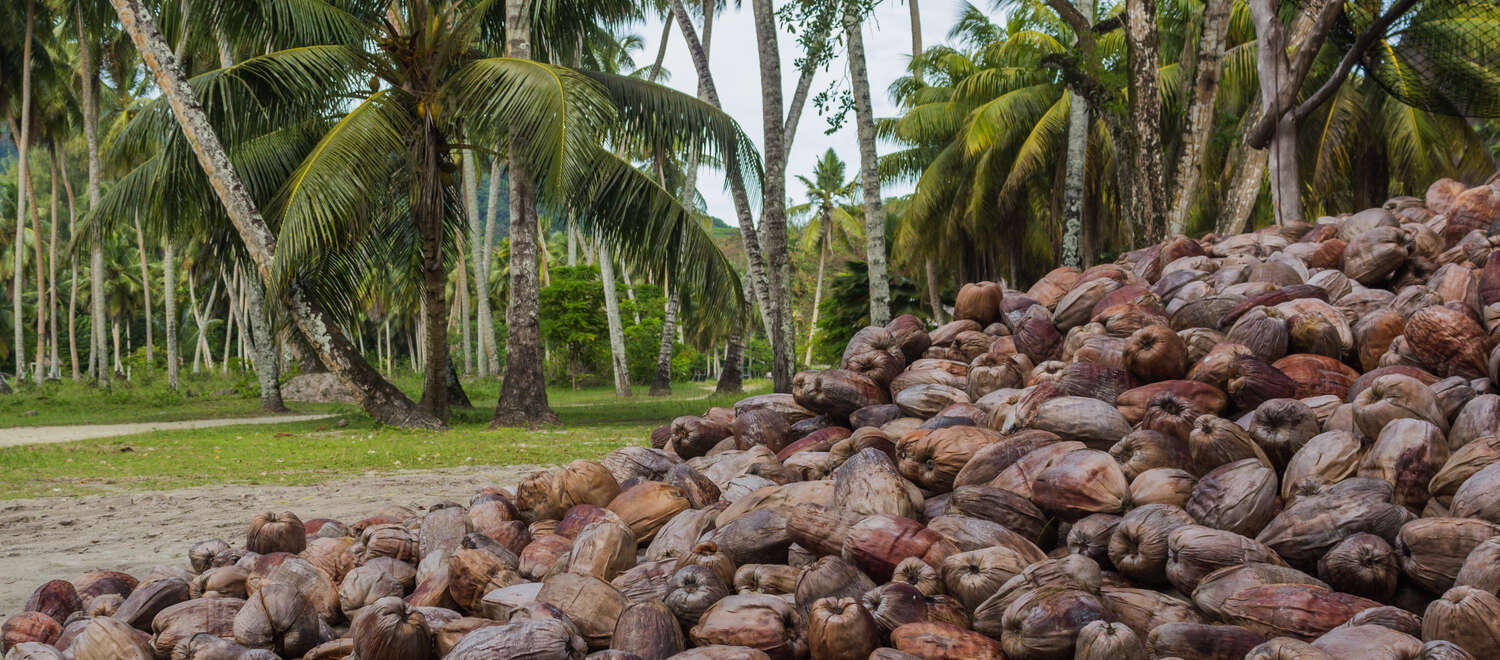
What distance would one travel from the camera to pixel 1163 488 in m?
2.52

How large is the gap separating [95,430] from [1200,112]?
1284 centimetres

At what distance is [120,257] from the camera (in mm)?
44344

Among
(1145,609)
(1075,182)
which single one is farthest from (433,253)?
(1145,609)

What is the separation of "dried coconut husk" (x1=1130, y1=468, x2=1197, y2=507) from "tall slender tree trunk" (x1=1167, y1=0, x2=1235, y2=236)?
543cm

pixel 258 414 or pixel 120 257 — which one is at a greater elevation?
pixel 120 257

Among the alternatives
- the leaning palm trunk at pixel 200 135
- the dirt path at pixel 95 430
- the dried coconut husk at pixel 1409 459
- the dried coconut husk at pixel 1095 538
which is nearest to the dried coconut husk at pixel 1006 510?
the dried coconut husk at pixel 1095 538

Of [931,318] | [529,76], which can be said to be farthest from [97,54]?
[931,318]

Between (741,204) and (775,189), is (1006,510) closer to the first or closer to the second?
(775,189)

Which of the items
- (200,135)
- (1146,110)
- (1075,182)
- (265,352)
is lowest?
(265,352)

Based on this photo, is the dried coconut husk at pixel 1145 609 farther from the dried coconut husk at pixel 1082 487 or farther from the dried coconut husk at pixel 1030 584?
the dried coconut husk at pixel 1082 487

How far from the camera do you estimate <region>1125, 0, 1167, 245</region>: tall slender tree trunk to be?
23.6 feet

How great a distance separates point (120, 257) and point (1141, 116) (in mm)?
48296

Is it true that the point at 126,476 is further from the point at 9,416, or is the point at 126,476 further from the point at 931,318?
the point at 931,318

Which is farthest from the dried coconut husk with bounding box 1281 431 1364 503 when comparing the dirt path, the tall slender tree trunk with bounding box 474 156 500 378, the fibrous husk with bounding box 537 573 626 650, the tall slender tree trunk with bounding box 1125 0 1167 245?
the tall slender tree trunk with bounding box 474 156 500 378
